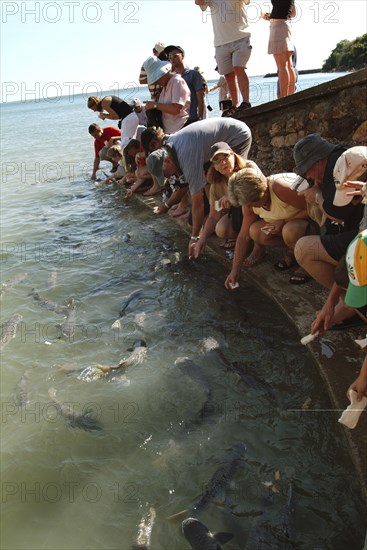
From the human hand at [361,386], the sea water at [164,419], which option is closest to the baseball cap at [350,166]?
the human hand at [361,386]

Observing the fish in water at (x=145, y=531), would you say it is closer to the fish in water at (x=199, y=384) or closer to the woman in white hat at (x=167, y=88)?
the fish in water at (x=199, y=384)

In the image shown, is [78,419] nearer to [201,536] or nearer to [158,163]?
[201,536]

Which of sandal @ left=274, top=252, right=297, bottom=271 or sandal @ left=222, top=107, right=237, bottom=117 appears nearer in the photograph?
sandal @ left=274, top=252, right=297, bottom=271

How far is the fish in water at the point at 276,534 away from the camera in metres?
2.12

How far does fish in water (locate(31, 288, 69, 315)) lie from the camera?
488 cm

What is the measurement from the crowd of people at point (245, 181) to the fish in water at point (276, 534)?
734 millimetres

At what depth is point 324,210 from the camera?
123 inches

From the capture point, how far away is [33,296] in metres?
5.36

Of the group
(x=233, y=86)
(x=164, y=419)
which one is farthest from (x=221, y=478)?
(x=233, y=86)

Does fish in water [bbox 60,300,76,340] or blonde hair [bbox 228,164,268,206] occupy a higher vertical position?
blonde hair [bbox 228,164,268,206]

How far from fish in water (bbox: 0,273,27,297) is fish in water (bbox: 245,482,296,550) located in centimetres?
437

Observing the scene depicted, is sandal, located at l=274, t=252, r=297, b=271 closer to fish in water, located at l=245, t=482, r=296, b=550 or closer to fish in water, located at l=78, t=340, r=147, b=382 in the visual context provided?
fish in water, located at l=78, t=340, r=147, b=382

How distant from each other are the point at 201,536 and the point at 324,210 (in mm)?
2141

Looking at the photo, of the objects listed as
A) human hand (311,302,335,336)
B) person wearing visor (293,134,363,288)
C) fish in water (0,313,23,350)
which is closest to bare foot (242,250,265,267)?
person wearing visor (293,134,363,288)
